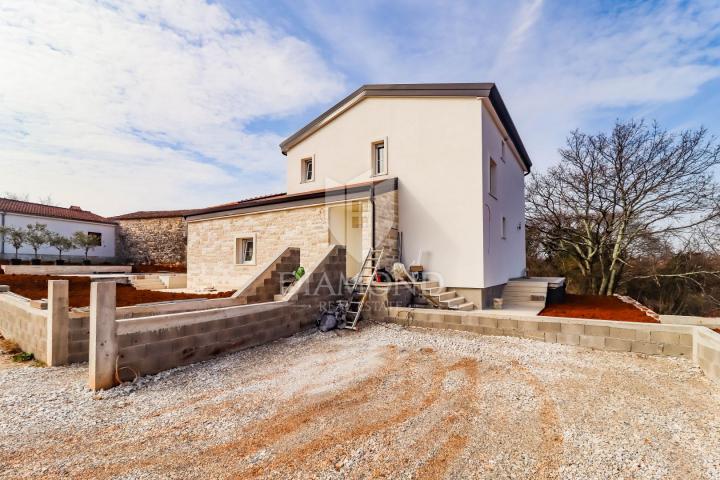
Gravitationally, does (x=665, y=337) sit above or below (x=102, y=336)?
below

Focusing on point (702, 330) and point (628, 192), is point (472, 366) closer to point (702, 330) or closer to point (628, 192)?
point (702, 330)

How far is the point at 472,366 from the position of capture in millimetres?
5125

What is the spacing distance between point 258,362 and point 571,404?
4353 millimetres

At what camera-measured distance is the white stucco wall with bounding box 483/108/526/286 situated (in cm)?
1005

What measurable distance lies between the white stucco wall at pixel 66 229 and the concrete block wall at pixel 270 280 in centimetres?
Result: 2269

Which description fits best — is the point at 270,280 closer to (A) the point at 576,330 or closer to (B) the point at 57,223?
(A) the point at 576,330

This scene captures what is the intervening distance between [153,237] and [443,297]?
23934 millimetres

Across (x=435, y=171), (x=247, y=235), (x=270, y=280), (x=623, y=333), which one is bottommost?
(x=623, y=333)

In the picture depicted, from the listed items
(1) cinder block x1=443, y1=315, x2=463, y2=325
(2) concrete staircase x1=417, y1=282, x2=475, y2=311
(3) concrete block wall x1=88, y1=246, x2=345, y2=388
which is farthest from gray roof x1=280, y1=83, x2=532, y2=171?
(1) cinder block x1=443, y1=315, x2=463, y2=325

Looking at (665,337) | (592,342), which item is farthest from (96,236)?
(665,337)

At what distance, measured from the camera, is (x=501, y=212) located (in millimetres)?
11977

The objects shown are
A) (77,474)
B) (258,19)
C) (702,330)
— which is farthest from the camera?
(258,19)

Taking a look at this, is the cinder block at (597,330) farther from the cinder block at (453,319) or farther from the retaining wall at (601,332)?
the cinder block at (453,319)

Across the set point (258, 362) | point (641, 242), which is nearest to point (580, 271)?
point (641, 242)
